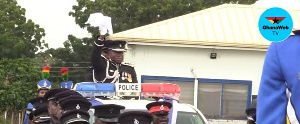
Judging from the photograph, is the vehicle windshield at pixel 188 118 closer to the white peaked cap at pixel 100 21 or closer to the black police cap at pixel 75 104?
the black police cap at pixel 75 104

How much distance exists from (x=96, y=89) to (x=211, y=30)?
12923 mm

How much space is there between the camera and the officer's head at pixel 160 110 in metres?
6.96

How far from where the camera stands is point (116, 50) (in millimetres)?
9289

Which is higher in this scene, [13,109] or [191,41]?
[191,41]

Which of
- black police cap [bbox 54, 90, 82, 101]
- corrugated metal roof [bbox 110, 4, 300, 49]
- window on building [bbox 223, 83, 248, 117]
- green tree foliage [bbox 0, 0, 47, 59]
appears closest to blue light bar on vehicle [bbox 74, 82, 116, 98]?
black police cap [bbox 54, 90, 82, 101]

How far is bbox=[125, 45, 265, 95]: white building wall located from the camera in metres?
19.9

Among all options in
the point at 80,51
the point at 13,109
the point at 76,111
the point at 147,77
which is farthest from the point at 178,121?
the point at 80,51

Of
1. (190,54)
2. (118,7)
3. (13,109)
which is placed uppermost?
(118,7)

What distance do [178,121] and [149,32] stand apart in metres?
13.0

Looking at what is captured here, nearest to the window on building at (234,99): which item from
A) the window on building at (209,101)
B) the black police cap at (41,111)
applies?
the window on building at (209,101)

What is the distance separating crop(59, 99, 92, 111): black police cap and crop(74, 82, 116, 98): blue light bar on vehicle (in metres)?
1.26

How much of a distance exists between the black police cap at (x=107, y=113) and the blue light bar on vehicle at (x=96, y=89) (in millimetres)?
1415

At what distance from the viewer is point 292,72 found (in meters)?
2.70

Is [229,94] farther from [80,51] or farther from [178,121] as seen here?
[80,51]
